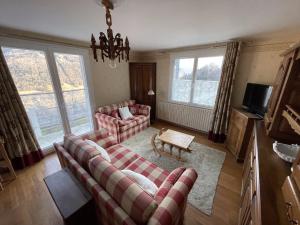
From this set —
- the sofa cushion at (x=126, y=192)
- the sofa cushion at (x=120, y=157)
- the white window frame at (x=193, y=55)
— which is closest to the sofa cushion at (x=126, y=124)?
the sofa cushion at (x=120, y=157)

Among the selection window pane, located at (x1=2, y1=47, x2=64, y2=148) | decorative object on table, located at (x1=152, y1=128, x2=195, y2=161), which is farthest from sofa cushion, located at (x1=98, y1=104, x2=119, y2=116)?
decorative object on table, located at (x1=152, y1=128, x2=195, y2=161)

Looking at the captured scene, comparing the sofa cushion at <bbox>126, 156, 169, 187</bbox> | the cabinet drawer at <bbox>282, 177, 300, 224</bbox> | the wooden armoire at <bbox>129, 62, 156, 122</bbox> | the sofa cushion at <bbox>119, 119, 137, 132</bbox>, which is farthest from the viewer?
the wooden armoire at <bbox>129, 62, 156, 122</bbox>

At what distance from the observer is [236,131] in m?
2.60

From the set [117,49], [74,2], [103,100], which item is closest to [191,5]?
[117,49]

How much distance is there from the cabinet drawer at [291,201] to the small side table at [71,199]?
144 centimetres

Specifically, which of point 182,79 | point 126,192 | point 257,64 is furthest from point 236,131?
point 126,192

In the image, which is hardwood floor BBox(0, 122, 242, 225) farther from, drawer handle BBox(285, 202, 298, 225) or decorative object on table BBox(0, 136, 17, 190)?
drawer handle BBox(285, 202, 298, 225)

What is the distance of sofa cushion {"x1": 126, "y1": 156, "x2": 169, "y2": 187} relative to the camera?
1.59m

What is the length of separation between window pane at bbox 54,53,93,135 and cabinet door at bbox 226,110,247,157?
11.6 feet

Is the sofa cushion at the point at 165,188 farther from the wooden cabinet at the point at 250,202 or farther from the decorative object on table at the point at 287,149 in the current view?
the decorative object on table at the point at 287,149

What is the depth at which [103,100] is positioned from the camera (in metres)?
3.72

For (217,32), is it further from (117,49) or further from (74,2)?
(74,2)

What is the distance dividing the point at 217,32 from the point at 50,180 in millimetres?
3250

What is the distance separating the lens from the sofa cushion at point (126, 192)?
0.89m
